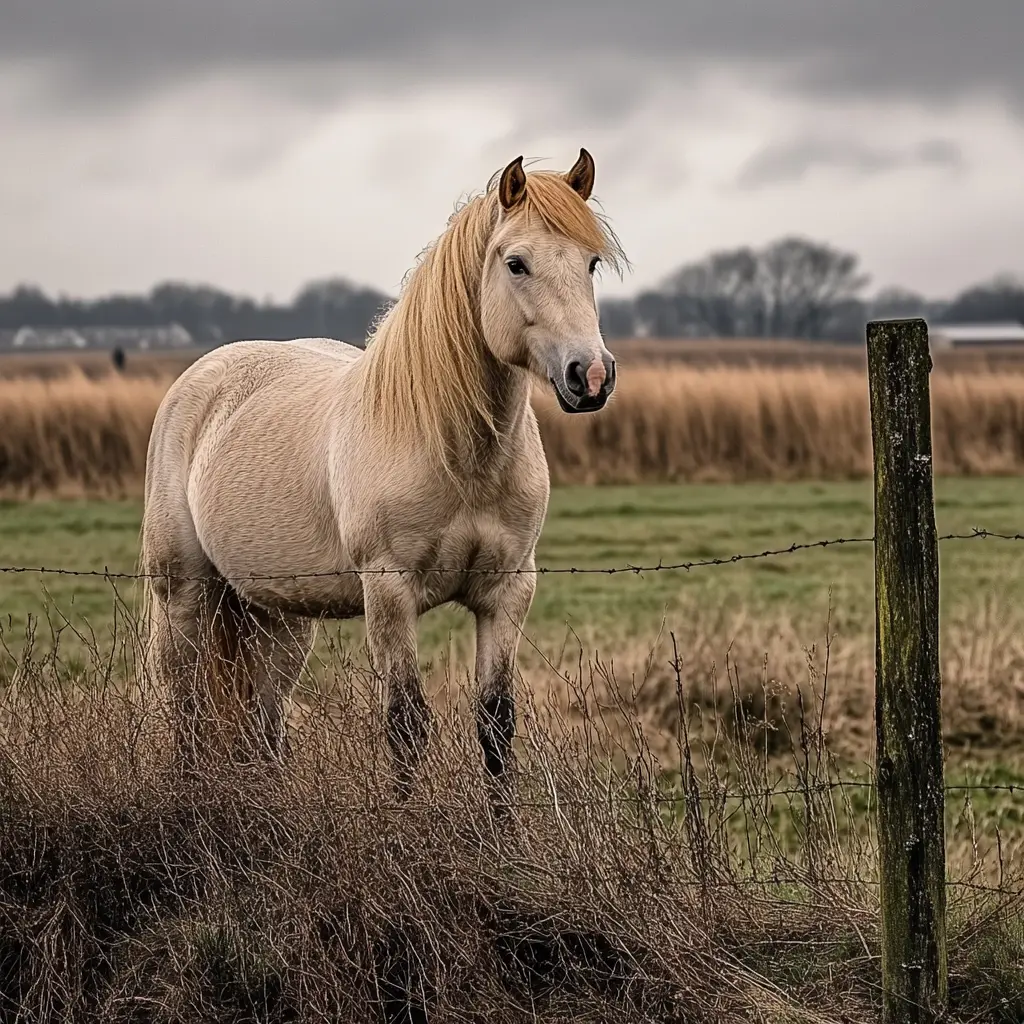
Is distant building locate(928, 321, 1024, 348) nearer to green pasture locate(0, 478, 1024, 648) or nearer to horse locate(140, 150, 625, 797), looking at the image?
green pasture locate(0, 478, 1024, 648)

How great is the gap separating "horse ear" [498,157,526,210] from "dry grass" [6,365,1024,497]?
1574cm

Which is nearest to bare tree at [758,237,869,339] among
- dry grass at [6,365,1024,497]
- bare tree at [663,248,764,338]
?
bare tree at [663,248,764,338]

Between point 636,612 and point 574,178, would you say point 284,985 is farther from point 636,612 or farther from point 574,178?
point 636,612

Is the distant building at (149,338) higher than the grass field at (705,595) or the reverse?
higher

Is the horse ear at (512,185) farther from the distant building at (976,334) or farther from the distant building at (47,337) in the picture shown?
the distant building at (47,337)

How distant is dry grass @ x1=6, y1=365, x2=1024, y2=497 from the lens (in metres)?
21.0

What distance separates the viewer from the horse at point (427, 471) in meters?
4.44

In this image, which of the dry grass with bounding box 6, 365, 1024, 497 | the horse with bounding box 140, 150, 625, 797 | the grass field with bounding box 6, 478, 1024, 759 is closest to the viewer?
the horse with bounding box 140, 150, 625, 797

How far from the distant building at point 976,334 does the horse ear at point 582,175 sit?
210ft

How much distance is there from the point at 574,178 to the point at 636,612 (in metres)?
7.40

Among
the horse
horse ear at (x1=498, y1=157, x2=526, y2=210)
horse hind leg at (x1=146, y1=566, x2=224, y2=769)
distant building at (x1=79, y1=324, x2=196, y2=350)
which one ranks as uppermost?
distant building at (x1=79, y1=324, x2=196, y2=350)

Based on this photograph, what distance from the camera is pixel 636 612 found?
38.9 ft

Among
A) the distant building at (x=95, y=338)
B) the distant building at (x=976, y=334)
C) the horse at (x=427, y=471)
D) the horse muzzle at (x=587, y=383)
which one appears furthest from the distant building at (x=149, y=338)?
the horse muzzle at (x=587, y=383)

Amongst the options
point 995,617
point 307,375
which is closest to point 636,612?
point 995,617
